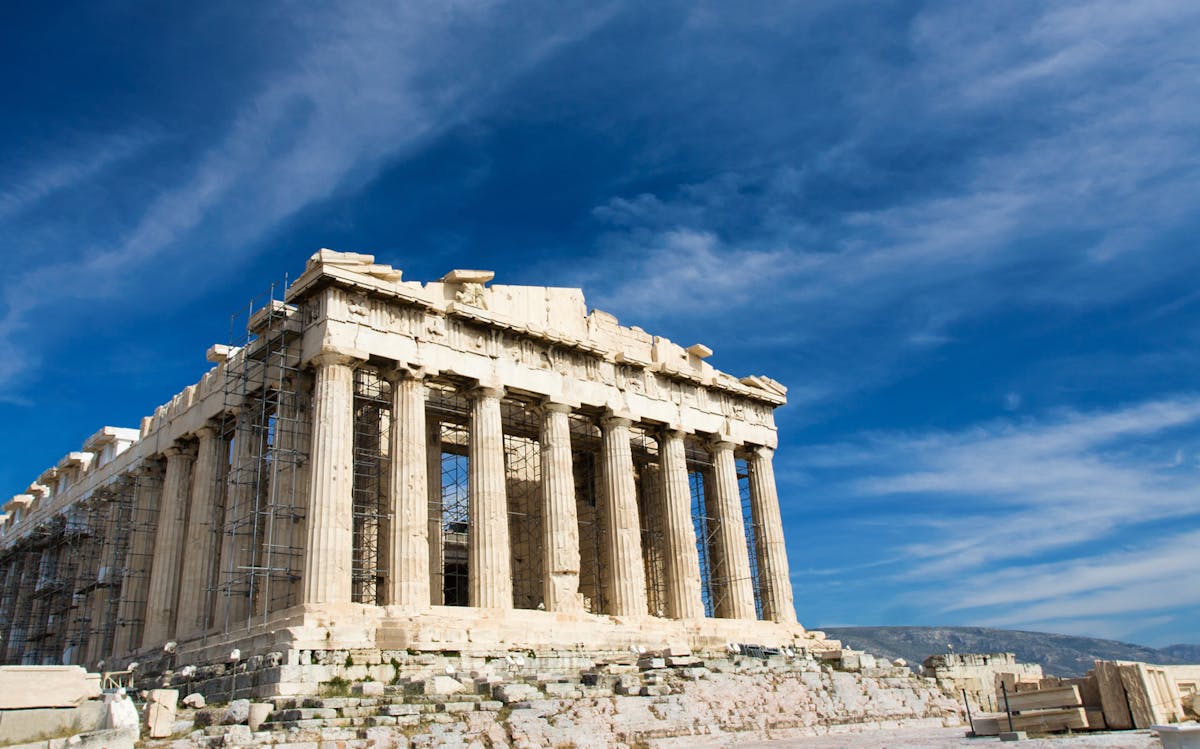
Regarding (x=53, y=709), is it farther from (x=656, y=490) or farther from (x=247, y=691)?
(x=656, y=490)

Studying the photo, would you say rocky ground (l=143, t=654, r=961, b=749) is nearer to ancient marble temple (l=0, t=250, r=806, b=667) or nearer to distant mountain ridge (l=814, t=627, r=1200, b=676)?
ancient marble temple (l=0, t=250, r=806, b=667)

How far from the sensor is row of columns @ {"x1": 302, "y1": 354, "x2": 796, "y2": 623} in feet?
73.2

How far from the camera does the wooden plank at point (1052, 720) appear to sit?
14.4 metres

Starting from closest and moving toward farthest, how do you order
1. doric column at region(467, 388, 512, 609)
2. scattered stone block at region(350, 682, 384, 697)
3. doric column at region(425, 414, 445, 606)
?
1. scattered stone block at region(350, 682, 384, 697)
2. doric column at region(467, 388, 512, 609)
3. doric column at region(425, 414, 445, 606)

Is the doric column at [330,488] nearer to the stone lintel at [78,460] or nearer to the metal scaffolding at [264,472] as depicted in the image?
the metal scaffolding at [264,472]

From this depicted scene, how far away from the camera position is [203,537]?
26188 millimetres

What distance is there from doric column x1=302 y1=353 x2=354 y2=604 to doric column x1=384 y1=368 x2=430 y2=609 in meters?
1.14

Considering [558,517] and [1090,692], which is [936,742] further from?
[558,517]

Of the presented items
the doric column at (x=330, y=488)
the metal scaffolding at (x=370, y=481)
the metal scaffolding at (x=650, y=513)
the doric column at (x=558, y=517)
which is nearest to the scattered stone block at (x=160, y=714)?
the doric column at (x=330, y=488)

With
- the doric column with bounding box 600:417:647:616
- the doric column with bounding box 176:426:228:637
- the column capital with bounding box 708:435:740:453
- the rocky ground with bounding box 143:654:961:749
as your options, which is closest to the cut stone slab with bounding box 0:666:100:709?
the rocky ground with bounding box 143:654:961:749

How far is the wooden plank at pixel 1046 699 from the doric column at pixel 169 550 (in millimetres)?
21833

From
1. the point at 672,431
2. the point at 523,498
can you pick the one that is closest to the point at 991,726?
the point at 672,431

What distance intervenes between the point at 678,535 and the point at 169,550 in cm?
1503

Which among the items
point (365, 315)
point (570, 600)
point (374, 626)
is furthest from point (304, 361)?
point (570, 600)
